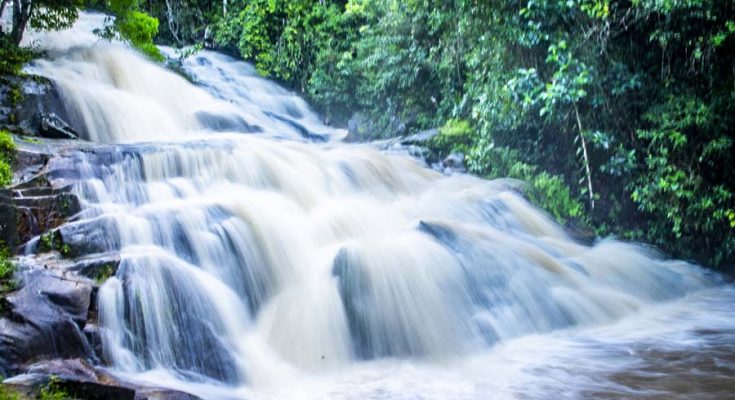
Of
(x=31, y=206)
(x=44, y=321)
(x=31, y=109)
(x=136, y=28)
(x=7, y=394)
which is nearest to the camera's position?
(x=7, y=394)

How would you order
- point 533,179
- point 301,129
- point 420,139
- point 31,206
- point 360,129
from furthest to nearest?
point 360,129 → point 301,129 → point 420,139 → point 533,179 → point 31,206

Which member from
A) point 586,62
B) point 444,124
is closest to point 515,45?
point 586,62

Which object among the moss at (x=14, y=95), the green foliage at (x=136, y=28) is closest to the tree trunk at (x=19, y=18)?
the moss at (x=14, y=95)

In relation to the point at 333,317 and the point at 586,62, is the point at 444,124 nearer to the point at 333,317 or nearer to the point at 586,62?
the point at 586,62

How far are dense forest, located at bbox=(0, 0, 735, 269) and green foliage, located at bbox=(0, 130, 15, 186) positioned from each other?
2630 millimetres

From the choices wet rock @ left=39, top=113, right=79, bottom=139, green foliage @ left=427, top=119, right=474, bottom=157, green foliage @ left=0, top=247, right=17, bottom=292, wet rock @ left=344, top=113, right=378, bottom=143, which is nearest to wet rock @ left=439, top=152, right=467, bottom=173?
green foliage @ left=427, top=119, right=474, bottom=157

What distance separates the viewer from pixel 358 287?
570 centimetres

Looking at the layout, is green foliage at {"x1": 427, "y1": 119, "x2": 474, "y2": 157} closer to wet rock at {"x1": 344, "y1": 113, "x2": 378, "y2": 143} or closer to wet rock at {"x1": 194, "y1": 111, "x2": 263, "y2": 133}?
wet rock at {"x1": 344, "y1": 113, "x2": 378, "y2": 143}

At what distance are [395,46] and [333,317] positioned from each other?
840cm

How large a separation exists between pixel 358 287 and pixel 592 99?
5287 millimetres

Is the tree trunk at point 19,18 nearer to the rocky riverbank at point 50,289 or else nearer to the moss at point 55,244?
the rocky riverbank at point 50,289

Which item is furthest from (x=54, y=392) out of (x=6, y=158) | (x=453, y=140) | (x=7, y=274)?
(x=453, y=140)

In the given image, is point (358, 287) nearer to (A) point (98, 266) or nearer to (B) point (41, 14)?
(A) point (98, 266)

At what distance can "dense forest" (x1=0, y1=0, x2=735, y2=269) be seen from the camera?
25.9 ft
